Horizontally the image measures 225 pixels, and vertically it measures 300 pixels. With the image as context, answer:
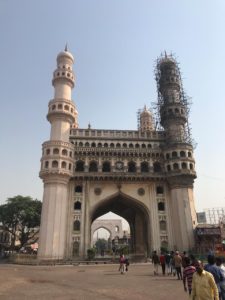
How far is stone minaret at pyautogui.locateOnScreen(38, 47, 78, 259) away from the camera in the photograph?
36156mm

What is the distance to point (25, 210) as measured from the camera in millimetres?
48188

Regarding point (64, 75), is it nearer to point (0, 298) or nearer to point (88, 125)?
point (88, 125)

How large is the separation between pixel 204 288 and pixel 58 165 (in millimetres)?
35312

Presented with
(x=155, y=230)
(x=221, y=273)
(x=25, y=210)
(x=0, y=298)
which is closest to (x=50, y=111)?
(x=25, y=210)

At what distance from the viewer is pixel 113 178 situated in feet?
137

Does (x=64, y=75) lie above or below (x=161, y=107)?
above

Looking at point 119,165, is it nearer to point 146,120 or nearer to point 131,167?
point 131,167

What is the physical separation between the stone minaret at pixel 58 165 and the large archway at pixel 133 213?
5.71 m

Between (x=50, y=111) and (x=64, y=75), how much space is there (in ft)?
25.0

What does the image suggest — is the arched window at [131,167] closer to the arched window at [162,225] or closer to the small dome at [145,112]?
the arched window at [162,225]

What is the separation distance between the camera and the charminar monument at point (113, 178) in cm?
3812

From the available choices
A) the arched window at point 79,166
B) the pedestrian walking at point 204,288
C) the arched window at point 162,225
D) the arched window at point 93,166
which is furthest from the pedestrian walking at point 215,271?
the arched window at point 79,166

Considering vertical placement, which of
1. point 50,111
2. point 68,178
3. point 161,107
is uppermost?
point 161,107

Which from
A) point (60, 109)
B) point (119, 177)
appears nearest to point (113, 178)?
point (119, 177)
